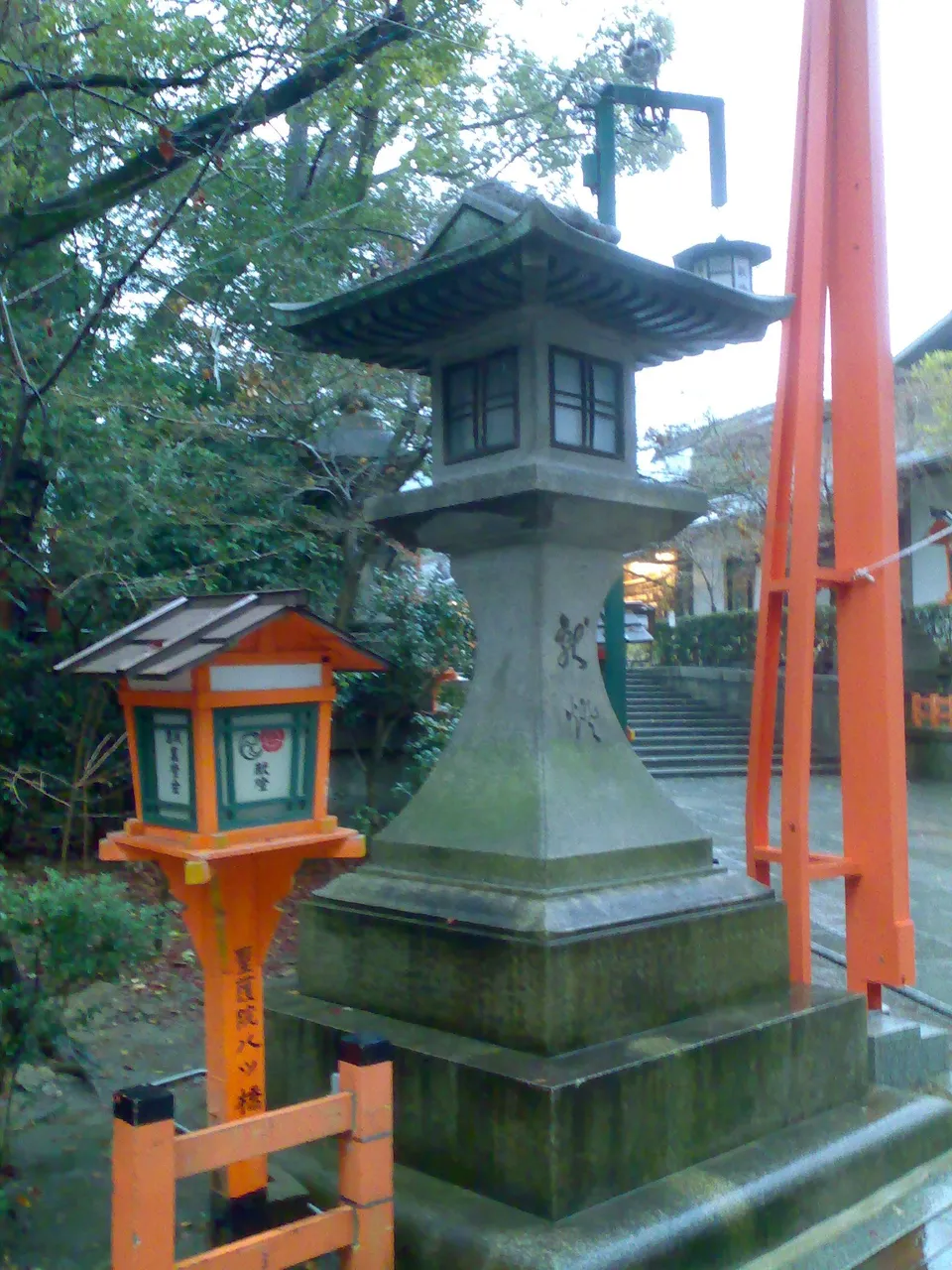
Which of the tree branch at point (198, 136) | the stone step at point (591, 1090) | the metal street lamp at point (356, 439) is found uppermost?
the tree branch at point (198, 136)

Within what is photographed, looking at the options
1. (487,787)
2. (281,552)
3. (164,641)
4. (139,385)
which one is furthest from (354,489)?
(164,641)

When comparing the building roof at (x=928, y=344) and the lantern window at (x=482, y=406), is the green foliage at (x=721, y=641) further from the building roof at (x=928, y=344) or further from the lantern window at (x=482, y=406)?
the lantern window at (x=482, y=406)

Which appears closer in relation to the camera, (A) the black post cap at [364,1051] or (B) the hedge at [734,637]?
(A) the black post cap at [364,1051]

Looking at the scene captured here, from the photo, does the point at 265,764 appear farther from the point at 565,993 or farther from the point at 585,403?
the point at 585,403

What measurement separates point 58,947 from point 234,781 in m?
0.95

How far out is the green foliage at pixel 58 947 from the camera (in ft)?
12.4

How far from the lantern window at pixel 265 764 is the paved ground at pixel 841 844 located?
215 inches

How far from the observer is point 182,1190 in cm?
428

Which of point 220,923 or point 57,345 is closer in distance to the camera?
point 220,923

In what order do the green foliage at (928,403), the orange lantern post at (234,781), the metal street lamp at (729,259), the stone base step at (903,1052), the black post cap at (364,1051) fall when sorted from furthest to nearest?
1. the green foliage at (928,403)
2. the metal street lamp at (729,259)
3. the stone base step at (903,1052)
4. the orange lantern post at (234,781)
5. the black post cap at (364,1051)

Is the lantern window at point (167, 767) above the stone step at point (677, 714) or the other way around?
above

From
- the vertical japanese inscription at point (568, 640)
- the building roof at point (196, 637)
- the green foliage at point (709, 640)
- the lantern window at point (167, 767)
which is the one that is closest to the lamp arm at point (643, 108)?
the vertical japanese inscription at point (568, 640)

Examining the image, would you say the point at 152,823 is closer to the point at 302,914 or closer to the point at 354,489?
the point at 302,914

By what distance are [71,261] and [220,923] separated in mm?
7977
